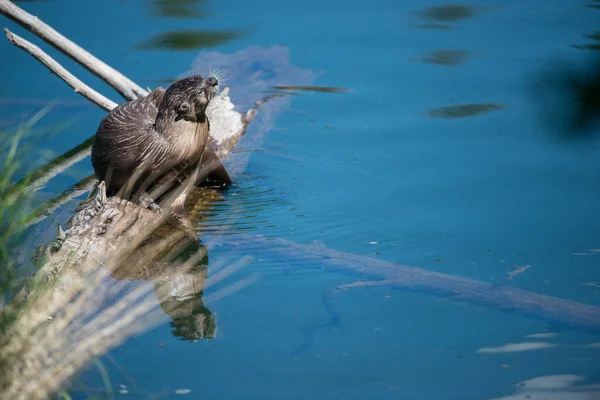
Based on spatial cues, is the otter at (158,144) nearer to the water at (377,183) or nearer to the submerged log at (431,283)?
the water at (377,183)

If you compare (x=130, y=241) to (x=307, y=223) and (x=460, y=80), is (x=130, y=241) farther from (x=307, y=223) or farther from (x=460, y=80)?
(x=460, y=80)

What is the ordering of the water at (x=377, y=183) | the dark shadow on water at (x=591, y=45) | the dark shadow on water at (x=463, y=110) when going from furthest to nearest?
the dark shadow on water at (x=591, y=45) → the dark shadow on water at (x=463, y=110) → the water at (x=377, y=183)

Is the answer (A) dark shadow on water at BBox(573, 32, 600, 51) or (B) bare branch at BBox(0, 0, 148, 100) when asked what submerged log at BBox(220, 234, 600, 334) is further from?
(A) dark shadow on water at BBox(573, 32, 600, 51)

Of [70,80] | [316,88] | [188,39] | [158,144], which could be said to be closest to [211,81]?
[158,144]

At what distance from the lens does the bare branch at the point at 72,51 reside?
586 centimetres

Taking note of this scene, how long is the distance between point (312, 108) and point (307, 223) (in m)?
2.03

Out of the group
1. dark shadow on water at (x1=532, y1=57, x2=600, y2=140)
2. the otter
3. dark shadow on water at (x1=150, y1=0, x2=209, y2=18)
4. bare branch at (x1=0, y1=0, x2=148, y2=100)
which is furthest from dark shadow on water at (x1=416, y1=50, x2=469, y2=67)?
the otter

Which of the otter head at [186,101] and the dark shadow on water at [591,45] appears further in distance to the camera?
the dark shadow on water at [591,45]

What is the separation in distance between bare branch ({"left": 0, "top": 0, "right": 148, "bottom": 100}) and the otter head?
1396 mm

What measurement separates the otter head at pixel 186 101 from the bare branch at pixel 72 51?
1.40m

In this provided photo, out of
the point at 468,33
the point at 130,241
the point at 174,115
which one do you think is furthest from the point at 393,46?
the point at 130,241

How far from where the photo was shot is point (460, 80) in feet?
23.6

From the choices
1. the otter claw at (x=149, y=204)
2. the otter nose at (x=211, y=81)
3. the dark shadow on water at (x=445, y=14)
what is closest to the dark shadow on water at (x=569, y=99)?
the dark shadow on water at (x=445, y=14)

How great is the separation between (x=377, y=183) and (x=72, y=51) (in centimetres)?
230
